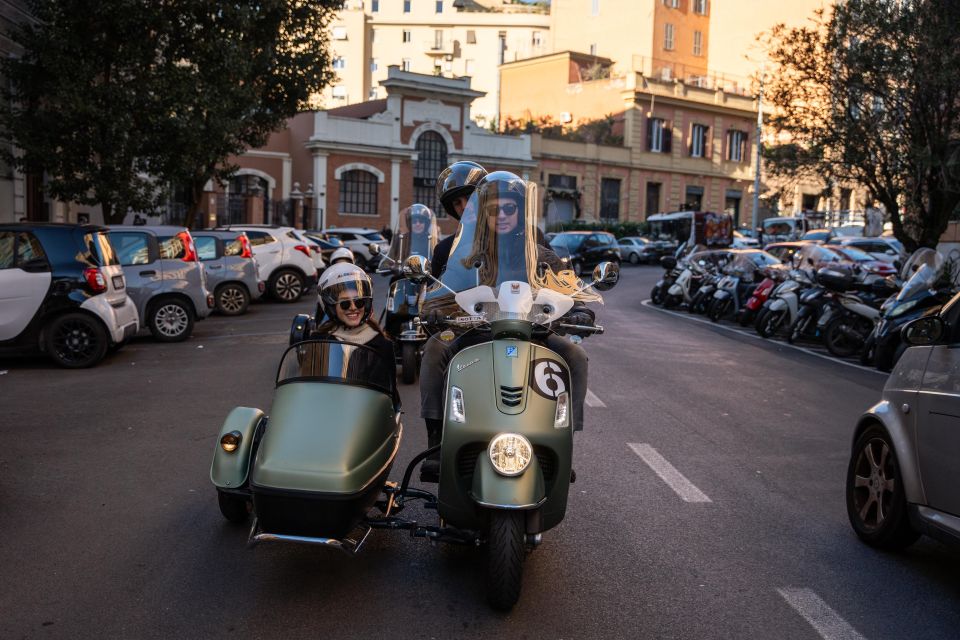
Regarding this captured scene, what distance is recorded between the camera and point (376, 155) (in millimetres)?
49906

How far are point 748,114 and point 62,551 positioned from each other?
6441 centimetres

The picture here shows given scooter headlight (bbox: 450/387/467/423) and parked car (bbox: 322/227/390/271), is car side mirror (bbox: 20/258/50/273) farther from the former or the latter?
parked car (bbox: 322/227/390/271)

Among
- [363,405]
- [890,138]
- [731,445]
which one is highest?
[890,138]

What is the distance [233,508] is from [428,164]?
4830 centimetres

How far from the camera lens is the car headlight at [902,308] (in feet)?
40.3

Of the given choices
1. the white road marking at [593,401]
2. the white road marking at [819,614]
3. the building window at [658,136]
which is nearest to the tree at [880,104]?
the white road marking at [593,401]

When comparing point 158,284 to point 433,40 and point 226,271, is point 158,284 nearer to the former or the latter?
point 226,271

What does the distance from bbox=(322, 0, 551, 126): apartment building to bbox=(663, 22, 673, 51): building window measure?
26848mm

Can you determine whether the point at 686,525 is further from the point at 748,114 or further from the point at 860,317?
the point at 748,114

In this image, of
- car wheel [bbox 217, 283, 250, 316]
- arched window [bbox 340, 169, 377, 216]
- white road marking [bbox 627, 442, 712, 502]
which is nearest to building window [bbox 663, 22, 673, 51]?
arched window [bbox 340, 169, 377, 216]

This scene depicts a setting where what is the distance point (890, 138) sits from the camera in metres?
18.1

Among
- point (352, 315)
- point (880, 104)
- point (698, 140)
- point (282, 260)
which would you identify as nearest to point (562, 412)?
point (352, 315)

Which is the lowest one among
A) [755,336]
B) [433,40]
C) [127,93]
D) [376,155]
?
[755,336]

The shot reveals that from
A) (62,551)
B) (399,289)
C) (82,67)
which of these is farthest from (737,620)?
(82,67)
